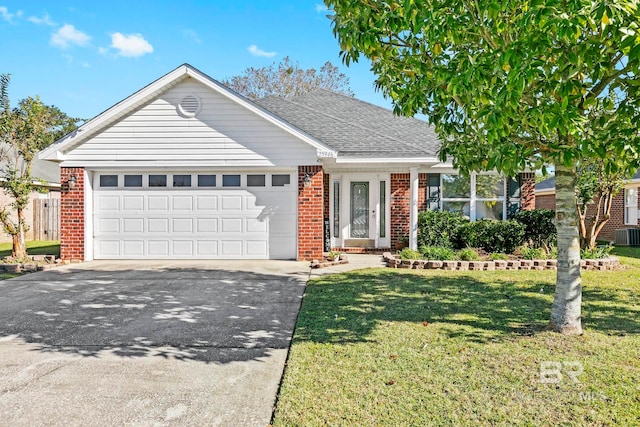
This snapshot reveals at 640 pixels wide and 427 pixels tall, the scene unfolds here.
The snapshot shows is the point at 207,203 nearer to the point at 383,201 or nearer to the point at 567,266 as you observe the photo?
the point at 383,201

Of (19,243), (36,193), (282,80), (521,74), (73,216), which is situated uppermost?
(282,80)

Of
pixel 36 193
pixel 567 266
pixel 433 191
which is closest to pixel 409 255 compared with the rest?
pixel 433 191

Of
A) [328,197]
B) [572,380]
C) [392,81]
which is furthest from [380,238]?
[572,380]

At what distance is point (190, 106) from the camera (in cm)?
1080

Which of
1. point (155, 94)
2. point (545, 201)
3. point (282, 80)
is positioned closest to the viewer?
point (155, 94)

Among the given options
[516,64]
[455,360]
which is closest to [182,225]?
[455,360]

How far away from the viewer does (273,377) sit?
3.70 meters

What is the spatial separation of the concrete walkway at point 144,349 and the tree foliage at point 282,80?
2717cm

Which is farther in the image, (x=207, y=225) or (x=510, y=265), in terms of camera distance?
(x=207, y=225)

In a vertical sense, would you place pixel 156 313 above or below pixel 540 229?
below

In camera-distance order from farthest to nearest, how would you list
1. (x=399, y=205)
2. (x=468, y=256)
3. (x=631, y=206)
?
(x=631, y=206) < (x=399, y=205) < (x=468, y=256)

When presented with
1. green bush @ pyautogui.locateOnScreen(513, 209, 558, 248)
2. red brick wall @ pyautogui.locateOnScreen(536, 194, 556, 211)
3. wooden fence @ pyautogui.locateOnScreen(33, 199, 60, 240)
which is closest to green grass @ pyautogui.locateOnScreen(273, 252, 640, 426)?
green bush @ pyautogui.locateOnScreen(513, 209, 558, 248)

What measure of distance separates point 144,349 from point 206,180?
727 centimetres

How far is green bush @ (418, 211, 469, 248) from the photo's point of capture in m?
Result: 11.7
